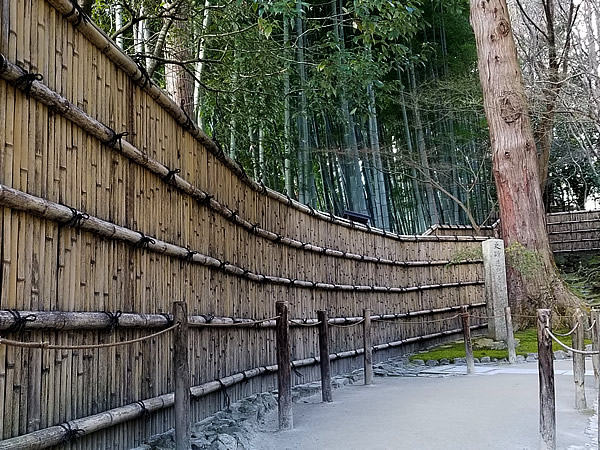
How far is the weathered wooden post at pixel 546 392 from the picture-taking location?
3385mm

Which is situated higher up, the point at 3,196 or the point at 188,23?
the point at 188,23

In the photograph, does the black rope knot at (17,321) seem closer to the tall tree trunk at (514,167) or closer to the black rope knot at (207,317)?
the black rope knot at (207,317)

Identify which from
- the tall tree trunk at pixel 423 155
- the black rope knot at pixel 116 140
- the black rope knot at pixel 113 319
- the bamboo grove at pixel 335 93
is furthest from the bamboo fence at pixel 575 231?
the black rope knot at pixel 113 319

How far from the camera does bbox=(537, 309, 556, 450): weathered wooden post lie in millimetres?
3385

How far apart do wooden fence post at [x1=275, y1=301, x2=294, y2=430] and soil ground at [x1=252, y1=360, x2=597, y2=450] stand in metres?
0.10

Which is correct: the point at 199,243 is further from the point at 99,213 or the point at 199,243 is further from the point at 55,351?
the point at 55,351

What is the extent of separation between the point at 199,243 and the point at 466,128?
1127cm

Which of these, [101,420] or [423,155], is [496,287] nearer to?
[423,155]

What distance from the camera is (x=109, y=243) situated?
3068 millimetres

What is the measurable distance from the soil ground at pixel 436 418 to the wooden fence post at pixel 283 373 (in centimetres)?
10

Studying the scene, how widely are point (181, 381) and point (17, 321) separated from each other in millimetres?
1144

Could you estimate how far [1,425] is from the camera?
221 centimetres

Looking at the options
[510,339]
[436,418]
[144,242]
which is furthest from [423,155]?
[144,242]

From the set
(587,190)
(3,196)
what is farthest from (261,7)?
(587,190)
